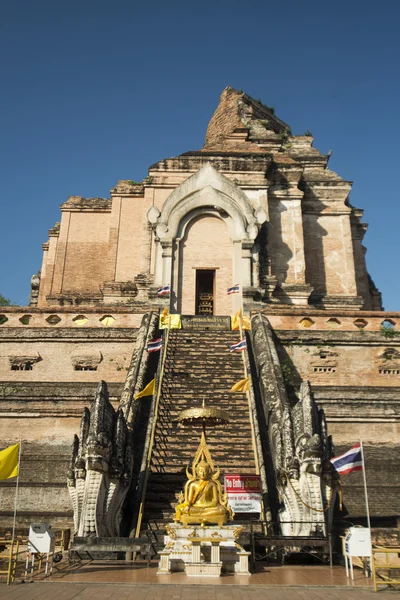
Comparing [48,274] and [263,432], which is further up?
[48,274]

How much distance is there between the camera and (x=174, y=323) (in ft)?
67.1

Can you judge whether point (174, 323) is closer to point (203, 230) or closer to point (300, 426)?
point (203, 230)

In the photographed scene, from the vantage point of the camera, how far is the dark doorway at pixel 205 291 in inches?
999

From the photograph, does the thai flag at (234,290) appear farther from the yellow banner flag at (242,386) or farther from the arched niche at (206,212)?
the yellow banner flag at (242,386)

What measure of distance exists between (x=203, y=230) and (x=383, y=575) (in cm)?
1792

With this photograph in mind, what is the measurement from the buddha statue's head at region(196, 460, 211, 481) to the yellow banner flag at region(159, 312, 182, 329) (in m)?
9.53

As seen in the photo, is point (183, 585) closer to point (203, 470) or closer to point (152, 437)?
point (203, 470)

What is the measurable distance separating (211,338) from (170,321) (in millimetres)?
1793

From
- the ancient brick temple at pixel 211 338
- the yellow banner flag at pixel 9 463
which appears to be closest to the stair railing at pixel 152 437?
the ancient brick temple at pixel 211 338

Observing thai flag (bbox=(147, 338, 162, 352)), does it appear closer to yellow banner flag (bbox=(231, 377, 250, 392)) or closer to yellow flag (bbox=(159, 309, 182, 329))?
yellow flag (bbox=(159, 309, 182, 329))

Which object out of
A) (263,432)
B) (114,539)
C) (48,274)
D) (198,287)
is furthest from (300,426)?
(48,274)

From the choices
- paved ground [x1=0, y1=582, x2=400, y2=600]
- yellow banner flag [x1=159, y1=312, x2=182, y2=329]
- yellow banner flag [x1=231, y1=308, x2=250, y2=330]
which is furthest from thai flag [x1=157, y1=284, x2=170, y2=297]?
paved ground [x1=0, y1=582, x2=400, y2=600]

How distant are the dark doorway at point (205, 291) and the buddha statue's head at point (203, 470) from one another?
1447cm

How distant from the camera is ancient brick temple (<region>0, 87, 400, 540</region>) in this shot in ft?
40.6
